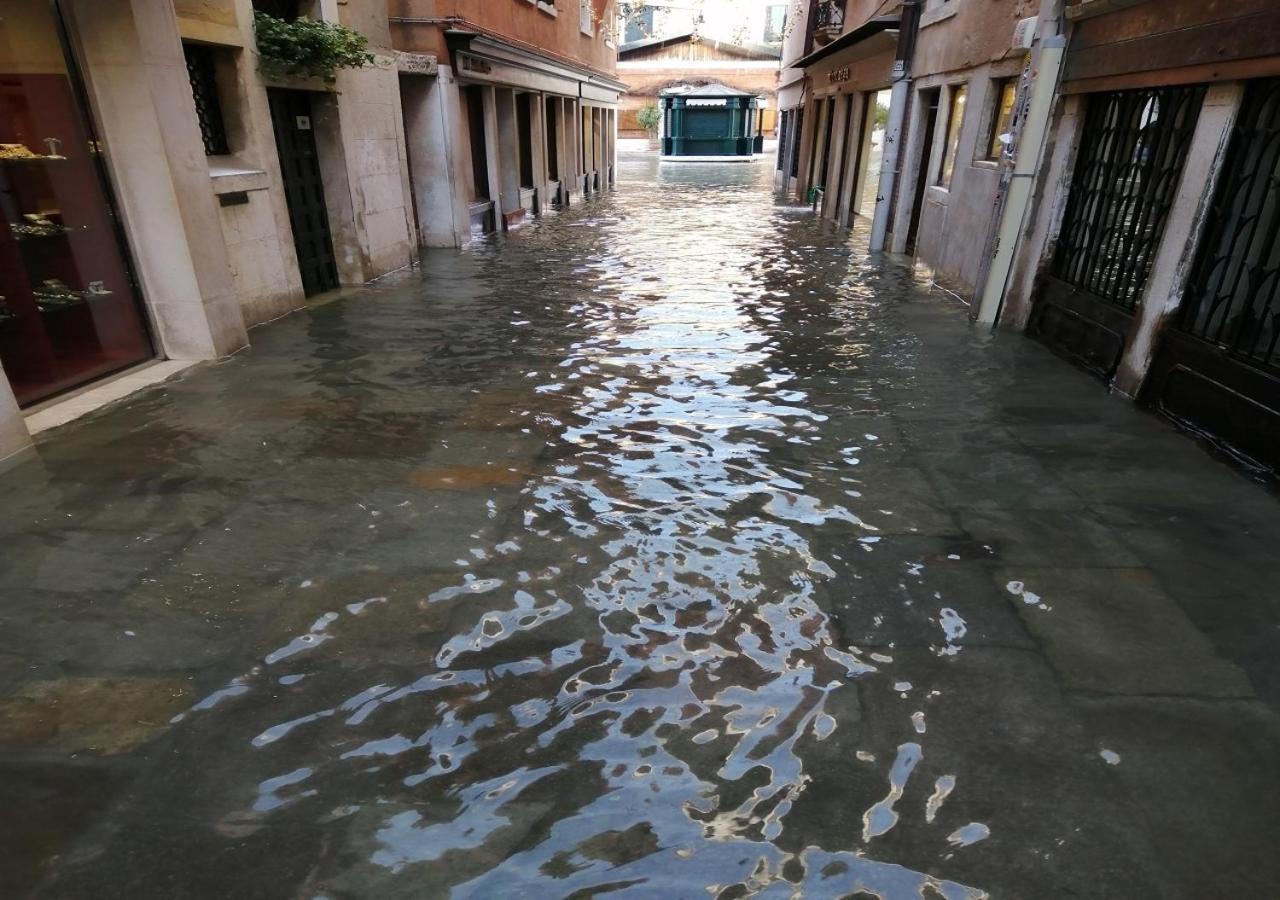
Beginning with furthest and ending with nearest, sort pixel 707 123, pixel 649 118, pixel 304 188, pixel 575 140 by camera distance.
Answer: pixel 649 118
pixel 707 123
pixel 575 140
pixel 304 188

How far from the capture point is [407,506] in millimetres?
4453

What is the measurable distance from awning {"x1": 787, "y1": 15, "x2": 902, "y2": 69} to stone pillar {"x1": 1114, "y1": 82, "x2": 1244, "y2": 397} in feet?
28.3

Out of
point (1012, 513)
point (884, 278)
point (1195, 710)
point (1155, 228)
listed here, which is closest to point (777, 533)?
point (1012, 513)

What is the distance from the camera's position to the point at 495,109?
1603cm

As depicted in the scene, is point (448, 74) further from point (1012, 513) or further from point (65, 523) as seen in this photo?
point (1012, 513)

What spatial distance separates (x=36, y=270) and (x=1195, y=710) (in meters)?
7.91

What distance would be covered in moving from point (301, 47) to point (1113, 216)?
8.45 meters

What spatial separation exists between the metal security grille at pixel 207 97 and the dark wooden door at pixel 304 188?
67cm

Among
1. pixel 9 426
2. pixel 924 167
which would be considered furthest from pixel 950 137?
pixel 9 426

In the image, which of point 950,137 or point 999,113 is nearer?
point 999,113

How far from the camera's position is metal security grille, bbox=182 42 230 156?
7859 mm

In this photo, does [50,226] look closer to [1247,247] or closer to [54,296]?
[54,296]

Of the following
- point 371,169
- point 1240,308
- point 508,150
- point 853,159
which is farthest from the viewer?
point 853,159

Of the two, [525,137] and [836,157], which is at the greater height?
[525,137]
